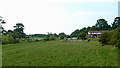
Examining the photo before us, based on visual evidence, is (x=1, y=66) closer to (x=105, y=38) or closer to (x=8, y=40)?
(x=105, y=38)

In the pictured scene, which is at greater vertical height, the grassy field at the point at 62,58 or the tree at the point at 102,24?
the tree at the point at 102,24

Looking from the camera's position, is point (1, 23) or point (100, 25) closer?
point (1, 23)

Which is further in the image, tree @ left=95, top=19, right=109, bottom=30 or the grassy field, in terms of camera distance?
tree @ left=95, top=19, right=109, bottom=30

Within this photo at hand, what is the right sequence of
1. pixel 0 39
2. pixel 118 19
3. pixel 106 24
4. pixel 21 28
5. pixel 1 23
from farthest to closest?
pixel 106 24 < pixel 118 19 < pixel 21 28 < pixel 1 23 < pixel 0 39

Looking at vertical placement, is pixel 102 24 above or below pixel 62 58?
above

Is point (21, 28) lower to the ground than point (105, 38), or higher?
higher

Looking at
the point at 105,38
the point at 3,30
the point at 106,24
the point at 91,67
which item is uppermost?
the point at 106,24

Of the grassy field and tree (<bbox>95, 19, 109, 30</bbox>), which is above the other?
tree (<bbox>95, 19, 109, 30</bbox>)

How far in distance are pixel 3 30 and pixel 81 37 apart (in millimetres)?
28928

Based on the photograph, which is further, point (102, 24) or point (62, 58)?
point (102, 24)

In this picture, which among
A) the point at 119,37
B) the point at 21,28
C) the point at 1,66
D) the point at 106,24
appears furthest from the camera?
the point at 106,24

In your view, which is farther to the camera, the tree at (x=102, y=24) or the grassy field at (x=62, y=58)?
the tree at (x=102, y=24)

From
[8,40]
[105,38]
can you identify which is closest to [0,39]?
[8,40]

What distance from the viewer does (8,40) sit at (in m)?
29.0
